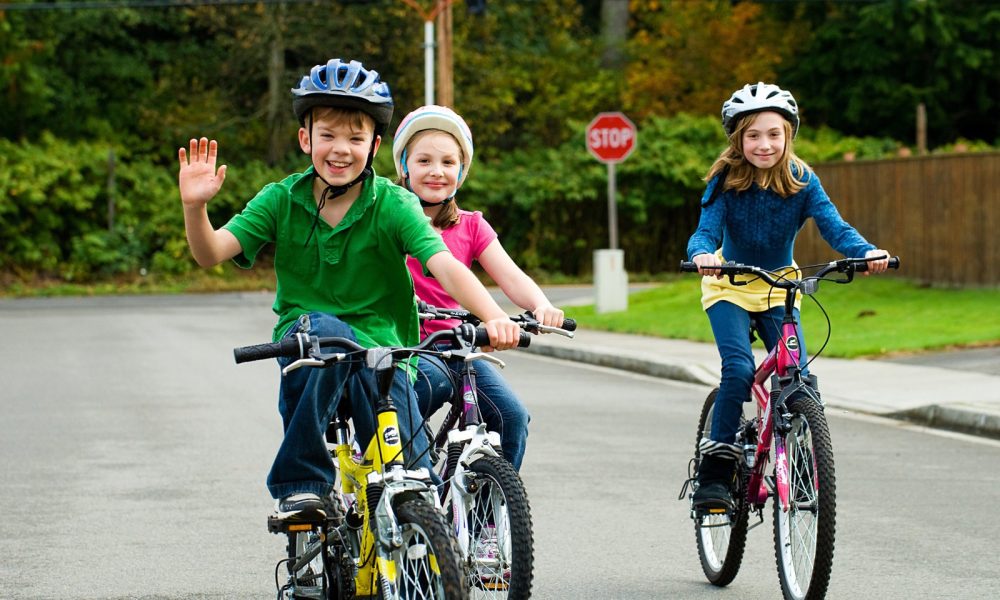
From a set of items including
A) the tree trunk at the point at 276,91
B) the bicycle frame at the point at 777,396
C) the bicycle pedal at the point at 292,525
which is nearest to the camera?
the bicycle pedal at the point at 292,525

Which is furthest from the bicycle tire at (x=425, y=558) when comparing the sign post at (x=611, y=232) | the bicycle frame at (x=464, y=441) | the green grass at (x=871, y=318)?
the sign post at (x=611, y=232)

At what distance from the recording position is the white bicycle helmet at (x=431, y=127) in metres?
5.70

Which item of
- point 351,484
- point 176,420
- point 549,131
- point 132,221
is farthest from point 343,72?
point 549,131

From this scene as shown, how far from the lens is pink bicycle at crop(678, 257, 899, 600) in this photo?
566 centimetres

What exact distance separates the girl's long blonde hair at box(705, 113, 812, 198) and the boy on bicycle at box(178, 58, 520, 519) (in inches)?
76.0

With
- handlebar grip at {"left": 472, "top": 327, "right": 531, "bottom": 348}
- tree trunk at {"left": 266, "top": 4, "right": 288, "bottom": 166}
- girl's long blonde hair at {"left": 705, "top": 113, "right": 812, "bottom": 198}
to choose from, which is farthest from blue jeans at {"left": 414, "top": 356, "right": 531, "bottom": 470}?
tree trunk at {"left": 266, "top": 4, "right": 288, "bottom": 166}

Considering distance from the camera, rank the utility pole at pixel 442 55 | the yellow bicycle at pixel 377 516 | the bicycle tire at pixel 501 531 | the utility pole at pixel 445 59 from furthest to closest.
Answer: the utility pole at pixel 442 55 → the utility pole at pixel 445 59 → the bicycle tire at pixel 501 531 → the yellow bicycle at pixel 377 516

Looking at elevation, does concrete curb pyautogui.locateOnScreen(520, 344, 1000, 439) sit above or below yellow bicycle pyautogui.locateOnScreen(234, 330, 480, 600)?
below

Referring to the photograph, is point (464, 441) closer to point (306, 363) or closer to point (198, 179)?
point (306, 363)

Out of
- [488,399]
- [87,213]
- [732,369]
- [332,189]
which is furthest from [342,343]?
[87,213]

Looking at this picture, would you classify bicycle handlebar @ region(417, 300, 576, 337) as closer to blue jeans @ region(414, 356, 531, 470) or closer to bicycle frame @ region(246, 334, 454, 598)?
blue jeans @ region(414, 356, 531, 470)

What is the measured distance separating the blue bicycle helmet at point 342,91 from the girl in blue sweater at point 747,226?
6.30ft

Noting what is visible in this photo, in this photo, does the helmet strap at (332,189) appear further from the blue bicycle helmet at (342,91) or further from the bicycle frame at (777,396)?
the bicycle frame at (777,396)

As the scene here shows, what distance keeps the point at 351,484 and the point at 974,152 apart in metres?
18.1
